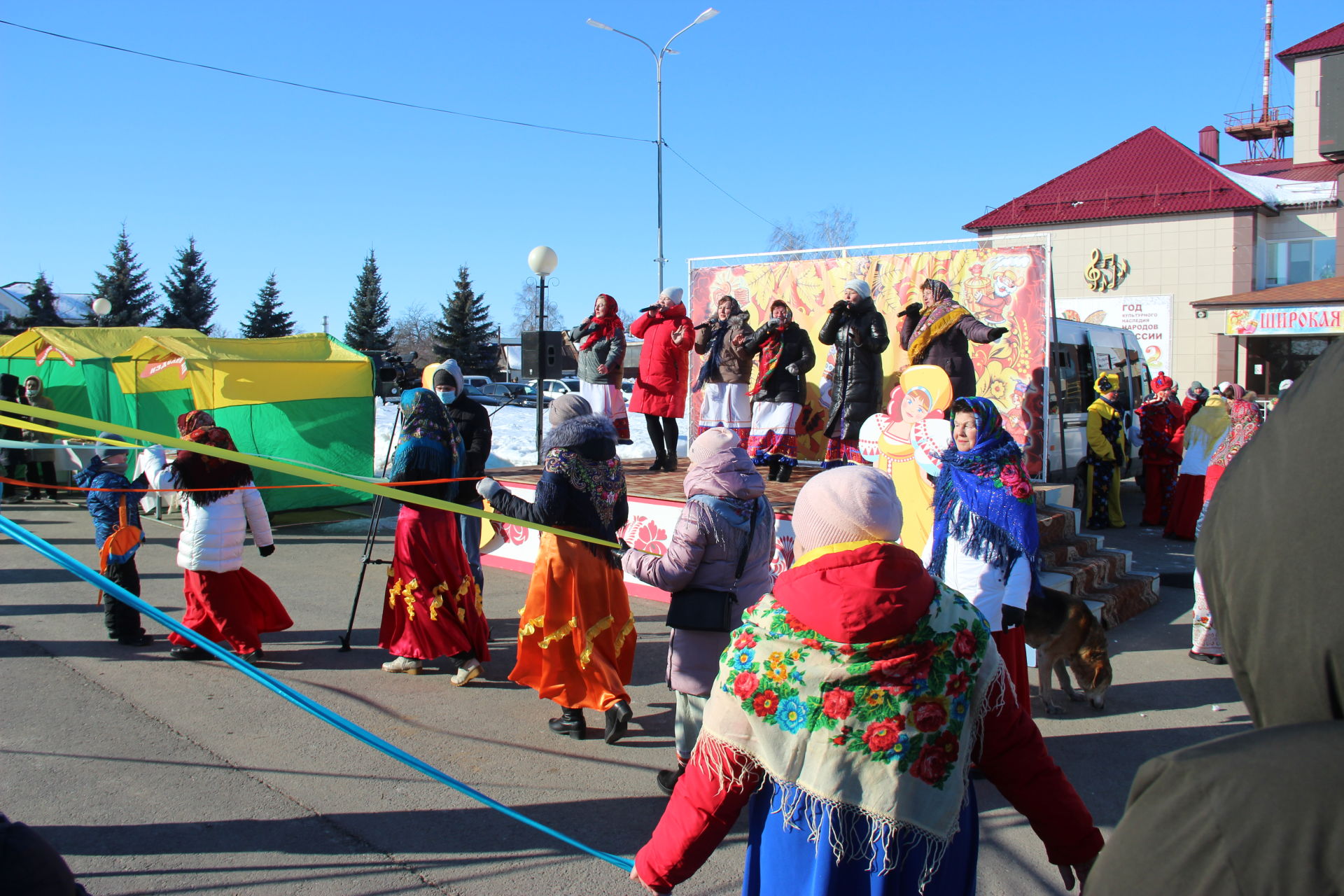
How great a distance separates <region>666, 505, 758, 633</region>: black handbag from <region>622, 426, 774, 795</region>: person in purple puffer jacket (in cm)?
2

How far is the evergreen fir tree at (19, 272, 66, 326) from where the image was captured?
38.9 meters

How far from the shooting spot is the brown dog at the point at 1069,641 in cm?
519

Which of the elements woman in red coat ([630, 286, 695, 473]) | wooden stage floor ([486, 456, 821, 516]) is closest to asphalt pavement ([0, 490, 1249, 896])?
wooden stage floor ([486, 456, 821, 516])

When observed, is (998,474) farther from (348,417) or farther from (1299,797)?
(348,417)

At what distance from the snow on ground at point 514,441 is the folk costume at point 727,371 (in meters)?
4.86

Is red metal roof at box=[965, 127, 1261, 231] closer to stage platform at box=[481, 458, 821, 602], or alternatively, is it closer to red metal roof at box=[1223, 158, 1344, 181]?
red metal roof at box=[1223, 158, 1344, 181]

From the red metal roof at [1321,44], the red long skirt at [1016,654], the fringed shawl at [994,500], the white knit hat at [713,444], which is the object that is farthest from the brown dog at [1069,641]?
the red metal roof at [1321,44]

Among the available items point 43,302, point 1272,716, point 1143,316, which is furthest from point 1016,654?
point 43,302

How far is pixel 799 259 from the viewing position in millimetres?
11688

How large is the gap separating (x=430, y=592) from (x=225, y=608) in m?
1.51

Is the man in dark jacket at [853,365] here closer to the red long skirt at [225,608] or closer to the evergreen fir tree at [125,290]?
the red long skirt at [225,608]

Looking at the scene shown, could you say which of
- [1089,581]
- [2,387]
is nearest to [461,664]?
[1089,581]

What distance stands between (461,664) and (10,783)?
2.39 metres

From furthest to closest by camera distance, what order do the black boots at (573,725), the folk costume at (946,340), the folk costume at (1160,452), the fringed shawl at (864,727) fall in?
the folk costume at (1160,452), the folk costume at (946,340), the black boots at (573,725), the fringed shawl at (864,727)
